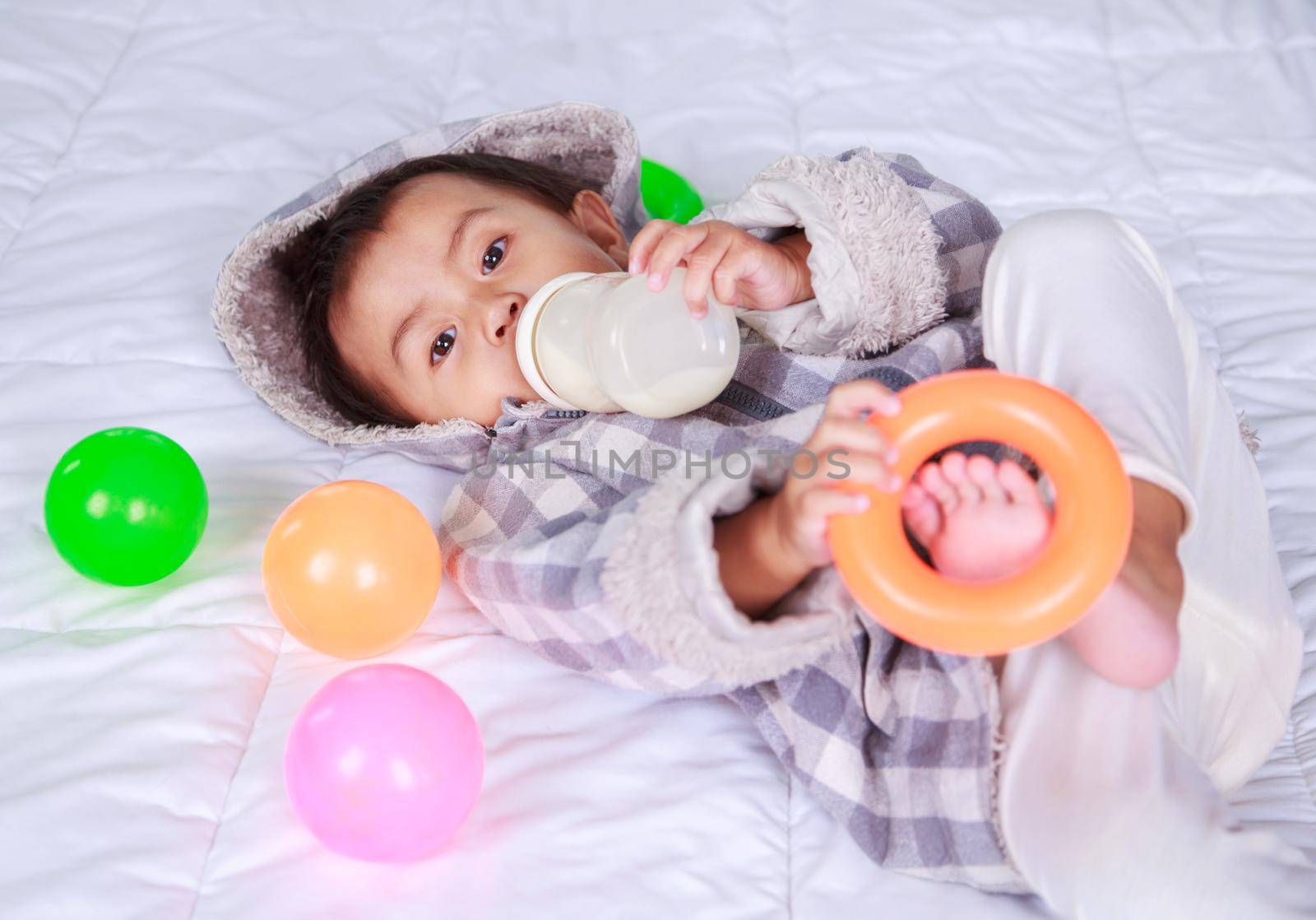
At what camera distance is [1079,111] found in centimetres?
169

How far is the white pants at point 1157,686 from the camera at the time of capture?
0.82 meters

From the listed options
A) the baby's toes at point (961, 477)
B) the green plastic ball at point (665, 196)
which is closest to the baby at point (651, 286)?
the baby's toes at point (961, 477)

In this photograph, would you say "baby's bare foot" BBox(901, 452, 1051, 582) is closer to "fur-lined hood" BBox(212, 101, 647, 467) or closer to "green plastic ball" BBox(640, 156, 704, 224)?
"fur-lined hood" BBox(212, 101, 647, 467)

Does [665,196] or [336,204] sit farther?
[665,196]

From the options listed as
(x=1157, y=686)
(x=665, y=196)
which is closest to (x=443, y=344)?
(x=665, y=196)

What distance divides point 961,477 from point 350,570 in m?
0.51

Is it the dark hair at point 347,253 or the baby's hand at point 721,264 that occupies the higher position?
the baby's hand at point 721,264

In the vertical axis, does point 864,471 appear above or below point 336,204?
above

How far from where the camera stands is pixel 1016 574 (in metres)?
0.78

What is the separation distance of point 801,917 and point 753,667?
18 centimetres

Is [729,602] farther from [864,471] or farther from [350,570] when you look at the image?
[350,570]

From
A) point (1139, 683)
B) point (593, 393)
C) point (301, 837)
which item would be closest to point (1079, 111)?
point (593, 393)

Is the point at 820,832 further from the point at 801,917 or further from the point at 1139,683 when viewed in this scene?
→ the point at 1139,683

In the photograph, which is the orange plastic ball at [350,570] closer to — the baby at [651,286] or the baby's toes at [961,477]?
the baby at [651,286]
